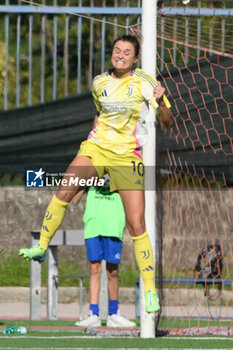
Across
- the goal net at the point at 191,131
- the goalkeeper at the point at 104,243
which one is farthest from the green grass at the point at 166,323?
the goalkeeper at the point at 104,243

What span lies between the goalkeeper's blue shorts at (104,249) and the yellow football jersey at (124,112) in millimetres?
1568

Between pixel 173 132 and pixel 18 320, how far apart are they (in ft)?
6.33

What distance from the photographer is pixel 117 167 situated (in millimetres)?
6965

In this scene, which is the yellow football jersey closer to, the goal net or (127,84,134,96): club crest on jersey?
(127,84,134,96): club crest on jersey

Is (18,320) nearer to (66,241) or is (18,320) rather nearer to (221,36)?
(66,241)

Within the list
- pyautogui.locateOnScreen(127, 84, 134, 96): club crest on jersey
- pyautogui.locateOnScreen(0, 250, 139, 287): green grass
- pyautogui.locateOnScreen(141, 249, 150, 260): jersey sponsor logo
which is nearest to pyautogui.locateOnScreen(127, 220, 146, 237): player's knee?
pyautogui.locateOnScreen(141, 249, 150, 260): jersey sponsor logo

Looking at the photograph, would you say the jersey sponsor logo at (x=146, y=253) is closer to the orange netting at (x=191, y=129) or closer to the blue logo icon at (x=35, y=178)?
the orange netting at (x=191, y=129)

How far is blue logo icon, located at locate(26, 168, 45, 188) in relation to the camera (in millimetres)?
9336

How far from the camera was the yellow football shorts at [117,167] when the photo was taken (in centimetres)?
690

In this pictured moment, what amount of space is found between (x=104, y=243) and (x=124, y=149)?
1.74m

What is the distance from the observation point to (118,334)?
7.29 meters

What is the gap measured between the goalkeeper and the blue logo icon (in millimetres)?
732

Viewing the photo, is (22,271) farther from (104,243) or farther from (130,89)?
(130,89)

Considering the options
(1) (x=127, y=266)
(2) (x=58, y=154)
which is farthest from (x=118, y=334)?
(1) (x=127, y=266)
